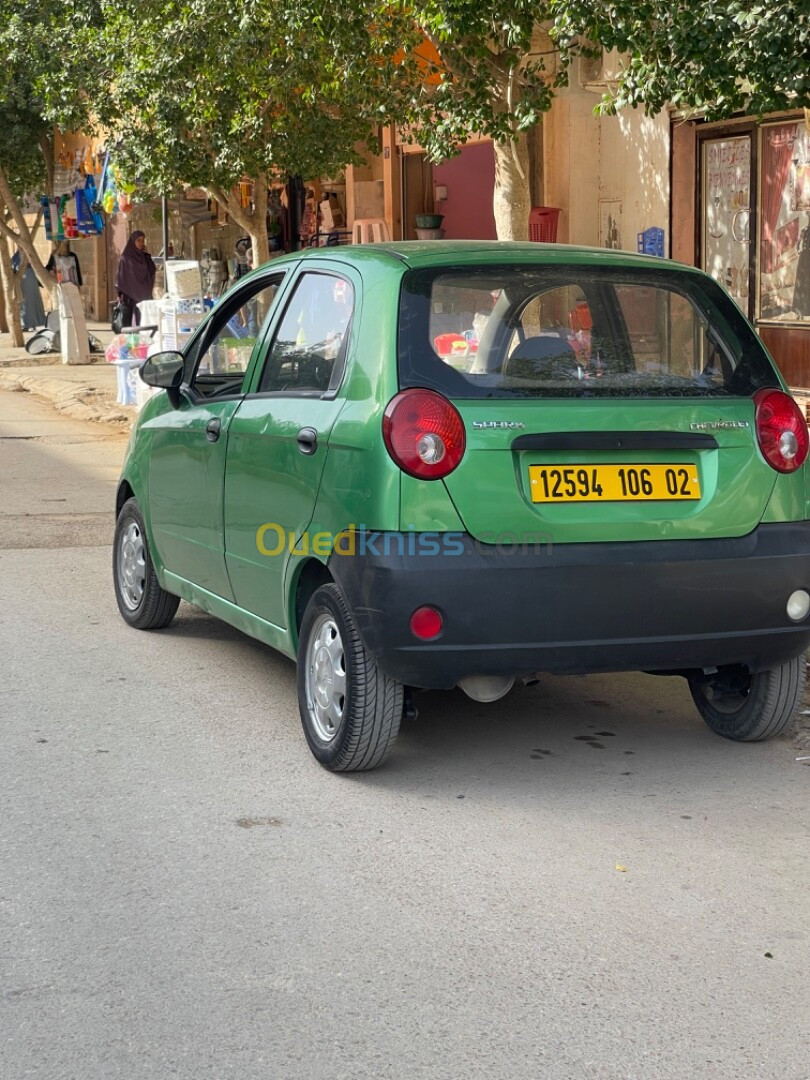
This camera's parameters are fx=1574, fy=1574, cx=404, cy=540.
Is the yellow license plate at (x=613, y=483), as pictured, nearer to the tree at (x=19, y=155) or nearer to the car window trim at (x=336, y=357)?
the car window trim at (x=336, y=357)

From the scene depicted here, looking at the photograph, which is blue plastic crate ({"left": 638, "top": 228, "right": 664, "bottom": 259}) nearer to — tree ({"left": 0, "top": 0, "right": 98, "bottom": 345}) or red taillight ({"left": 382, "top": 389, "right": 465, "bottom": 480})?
tree ({"left": 0, "top": 0, "right": 98, "bottom": 345})

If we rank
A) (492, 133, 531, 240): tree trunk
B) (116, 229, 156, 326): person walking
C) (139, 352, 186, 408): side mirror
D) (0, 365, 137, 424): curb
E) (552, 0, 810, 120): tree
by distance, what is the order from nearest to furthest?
(139, 352, 186, 408): side mirror → (552, 0, 810, 120): tree → (492, 133, 531, 240): tree trunk → (0, 365, 137, 424): curb → (116, 229, 156, 326): person walking

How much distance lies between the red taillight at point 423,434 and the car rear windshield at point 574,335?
0.07 metres

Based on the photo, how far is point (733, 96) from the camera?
26.1ft

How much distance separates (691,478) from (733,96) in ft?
12.2

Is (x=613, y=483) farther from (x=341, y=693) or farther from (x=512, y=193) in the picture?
(x=512, y=193)

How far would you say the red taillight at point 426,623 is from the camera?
4.65 metres

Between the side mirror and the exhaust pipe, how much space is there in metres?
2.19

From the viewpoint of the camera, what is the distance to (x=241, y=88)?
14.6 m

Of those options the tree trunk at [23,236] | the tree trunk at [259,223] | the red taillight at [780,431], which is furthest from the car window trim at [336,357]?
the tree trunk at [23,236]

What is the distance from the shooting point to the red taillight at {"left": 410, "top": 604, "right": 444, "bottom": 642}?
465 centimetres

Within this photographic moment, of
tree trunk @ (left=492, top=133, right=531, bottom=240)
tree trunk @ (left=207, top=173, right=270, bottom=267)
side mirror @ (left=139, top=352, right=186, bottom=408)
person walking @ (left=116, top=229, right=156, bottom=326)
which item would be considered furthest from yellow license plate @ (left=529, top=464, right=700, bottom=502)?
person walking @ (left=116, top=229, right=156, bottom=326)

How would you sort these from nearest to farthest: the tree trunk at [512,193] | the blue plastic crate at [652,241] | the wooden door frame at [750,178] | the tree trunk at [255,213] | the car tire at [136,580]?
1. the car tire at [136,580]
2. the tree trunk at [512,193]
3. the wooden door frame at [750,178]
4. the blue plastic crate at [652,241]
5. the tree trunk at [255,213]

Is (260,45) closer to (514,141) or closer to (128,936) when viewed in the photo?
(514,141)
